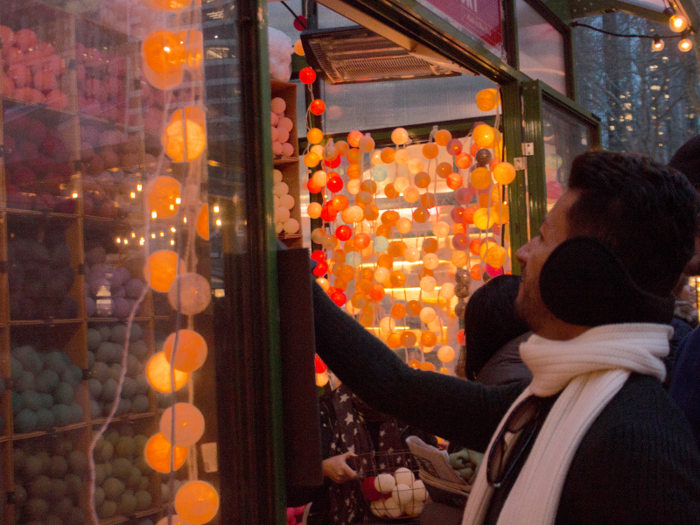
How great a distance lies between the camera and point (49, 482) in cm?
112

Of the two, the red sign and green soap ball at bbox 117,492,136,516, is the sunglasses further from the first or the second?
the red sign

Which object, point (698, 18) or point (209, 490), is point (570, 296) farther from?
point (698, 18)

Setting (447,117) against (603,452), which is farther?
(447,117)

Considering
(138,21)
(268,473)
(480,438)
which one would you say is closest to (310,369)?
(268,473)

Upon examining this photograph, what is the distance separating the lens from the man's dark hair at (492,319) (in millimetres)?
1869

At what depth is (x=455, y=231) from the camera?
4039 millimetres

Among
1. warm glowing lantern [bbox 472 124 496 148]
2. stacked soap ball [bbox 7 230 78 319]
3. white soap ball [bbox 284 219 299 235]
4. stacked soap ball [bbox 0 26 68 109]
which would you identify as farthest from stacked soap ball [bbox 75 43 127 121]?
white soap ball [bbox 284 219 299 235]

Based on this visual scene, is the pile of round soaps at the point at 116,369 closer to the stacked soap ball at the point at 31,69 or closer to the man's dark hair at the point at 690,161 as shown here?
the stacked soap ball at the point at 31,69

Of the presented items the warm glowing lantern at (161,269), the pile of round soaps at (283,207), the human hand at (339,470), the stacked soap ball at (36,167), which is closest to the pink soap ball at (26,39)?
the stacked soap ball at (36,167)

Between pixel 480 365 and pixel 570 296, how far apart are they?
1.04 metres

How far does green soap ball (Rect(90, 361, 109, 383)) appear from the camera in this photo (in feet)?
3.93

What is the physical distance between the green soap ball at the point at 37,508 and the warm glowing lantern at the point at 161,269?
42 cm

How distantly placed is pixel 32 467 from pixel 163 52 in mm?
797

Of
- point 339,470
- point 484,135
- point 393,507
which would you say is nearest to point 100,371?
point 339,470
